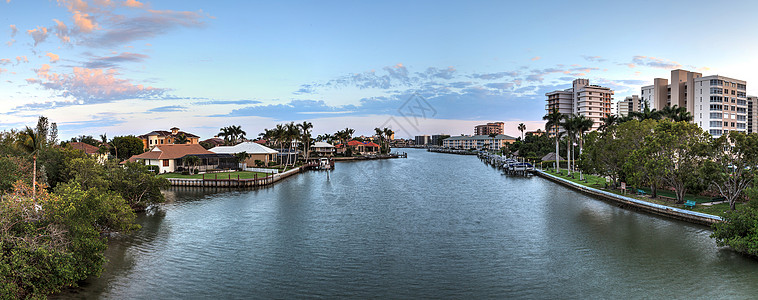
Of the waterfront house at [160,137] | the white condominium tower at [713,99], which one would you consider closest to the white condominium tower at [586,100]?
the white condominium tower at [713,99]

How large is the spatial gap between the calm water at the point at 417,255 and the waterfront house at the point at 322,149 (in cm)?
7711

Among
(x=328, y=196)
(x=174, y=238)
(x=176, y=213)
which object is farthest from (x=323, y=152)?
(x=174, y=238)

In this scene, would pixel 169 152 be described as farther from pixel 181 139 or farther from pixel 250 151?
pixel 181 139

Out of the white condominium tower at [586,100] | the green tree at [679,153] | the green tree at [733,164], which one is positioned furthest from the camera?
the white condominium tower at [586,100]

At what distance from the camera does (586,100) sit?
129m

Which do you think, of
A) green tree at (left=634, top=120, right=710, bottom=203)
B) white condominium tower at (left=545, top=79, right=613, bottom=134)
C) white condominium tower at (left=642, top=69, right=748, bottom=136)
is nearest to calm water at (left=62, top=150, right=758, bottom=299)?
green tree at (left=634, top=120, right=710, bottom=203)

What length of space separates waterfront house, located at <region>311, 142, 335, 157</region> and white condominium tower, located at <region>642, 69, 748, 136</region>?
268 feet

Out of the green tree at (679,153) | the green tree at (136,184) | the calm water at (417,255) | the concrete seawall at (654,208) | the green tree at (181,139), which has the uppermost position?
the green tree at (181,139)

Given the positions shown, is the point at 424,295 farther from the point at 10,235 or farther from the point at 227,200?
the point at 227,200

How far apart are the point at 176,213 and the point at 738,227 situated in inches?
1408

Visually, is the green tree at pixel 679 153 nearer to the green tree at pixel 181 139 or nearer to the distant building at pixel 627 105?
the green tree at pixel 181 139

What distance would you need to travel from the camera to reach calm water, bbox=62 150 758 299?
16.5 metres

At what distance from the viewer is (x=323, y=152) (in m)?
120

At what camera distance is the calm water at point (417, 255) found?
1650 centimetres
